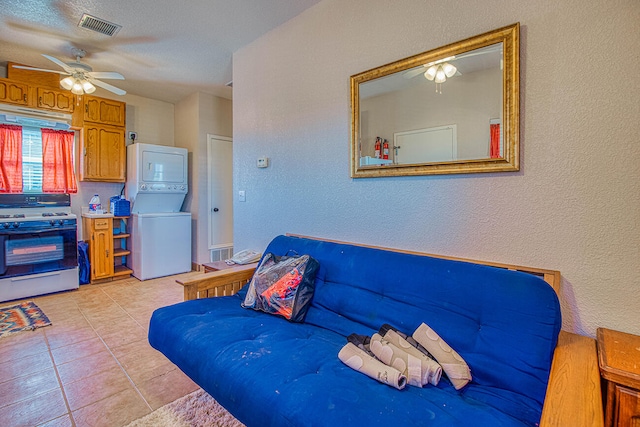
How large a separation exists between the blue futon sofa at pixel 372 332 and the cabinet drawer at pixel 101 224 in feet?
9.64

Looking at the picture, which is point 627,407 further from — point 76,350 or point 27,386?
point 76,350

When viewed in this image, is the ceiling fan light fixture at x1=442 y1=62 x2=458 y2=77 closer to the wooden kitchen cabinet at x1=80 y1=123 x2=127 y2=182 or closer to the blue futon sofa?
the blue futon sofa

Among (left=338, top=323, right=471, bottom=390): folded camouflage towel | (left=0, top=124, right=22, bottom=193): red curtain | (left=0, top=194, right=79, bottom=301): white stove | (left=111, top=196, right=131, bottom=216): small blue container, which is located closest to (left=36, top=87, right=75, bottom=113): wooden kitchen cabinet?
A: (left=0, top=124, right=22, bottom=193): red curtain

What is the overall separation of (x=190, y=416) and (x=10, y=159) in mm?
3929

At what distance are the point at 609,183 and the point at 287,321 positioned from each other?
5.48ft

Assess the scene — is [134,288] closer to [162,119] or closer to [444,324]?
[162,119]

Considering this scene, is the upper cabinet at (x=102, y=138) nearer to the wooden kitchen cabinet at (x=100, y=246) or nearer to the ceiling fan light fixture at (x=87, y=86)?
the wooden kitchen cabinet at (x=100, y=246)

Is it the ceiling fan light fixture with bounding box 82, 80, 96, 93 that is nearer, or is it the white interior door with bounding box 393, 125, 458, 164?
the white interior door with bounding box 393, 125, 458, 164

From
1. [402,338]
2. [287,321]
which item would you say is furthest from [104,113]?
[402,338]

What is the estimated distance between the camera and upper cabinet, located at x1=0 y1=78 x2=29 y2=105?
3.38m

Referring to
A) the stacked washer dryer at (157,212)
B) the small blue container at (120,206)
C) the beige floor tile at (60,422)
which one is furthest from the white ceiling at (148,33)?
the beige floor tile at (60,422)

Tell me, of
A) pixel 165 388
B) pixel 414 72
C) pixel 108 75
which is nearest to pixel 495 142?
pixel 414 72

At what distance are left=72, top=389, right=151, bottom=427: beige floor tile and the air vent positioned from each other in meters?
2.94

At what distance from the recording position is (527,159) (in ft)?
4.93
